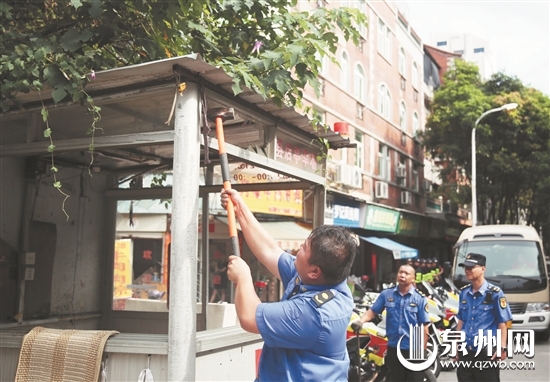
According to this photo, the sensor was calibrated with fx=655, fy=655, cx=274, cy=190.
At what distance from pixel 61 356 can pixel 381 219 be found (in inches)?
810

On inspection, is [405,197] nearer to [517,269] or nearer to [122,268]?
[517,269]

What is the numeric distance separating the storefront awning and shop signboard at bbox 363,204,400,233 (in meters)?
5.28

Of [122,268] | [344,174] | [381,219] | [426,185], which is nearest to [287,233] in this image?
[344,174]

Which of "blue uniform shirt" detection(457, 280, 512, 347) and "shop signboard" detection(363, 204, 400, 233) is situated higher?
"shop signboard" detection(363, 204, 400, 233)

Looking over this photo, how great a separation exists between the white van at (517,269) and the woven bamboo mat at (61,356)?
38.7 ft

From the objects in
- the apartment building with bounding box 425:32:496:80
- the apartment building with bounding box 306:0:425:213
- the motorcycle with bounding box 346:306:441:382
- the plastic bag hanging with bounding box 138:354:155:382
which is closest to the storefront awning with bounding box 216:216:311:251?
the apartment building with bounding box 306:0:425:213

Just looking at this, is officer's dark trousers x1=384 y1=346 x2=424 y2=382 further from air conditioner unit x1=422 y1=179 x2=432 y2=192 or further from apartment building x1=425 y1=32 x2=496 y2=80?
apartment building x1=425 y1=32 x2=496 y2=80

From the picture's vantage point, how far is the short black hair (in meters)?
2.96

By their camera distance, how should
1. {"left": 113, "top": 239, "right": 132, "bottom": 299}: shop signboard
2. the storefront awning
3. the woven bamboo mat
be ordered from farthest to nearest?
the storefront awning
{"left": 113, "top": 239, "right": 132, "bottom": 299}: shop signboard
the woven bamboo mat

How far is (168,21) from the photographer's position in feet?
18.8

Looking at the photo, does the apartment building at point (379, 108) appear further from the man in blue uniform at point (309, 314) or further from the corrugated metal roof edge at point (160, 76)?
the man in blue uniform at point (309, 314)

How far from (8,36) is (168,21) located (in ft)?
4.36

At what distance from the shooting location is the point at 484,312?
6387mm

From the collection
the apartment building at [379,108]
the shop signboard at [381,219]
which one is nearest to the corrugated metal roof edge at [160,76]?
the apartment building at [379,108]
